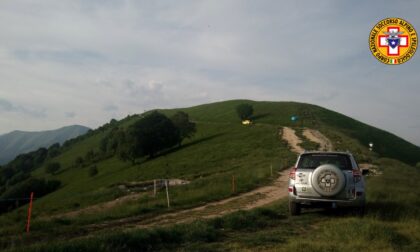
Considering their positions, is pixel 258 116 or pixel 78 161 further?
pixel 258 116

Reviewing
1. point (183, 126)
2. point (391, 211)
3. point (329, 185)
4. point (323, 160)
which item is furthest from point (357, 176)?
point (183, 126)

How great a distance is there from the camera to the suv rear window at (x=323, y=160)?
12.9 meters

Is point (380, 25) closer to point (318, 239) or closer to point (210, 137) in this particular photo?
point (318, 239)

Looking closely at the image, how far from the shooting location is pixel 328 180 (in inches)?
472

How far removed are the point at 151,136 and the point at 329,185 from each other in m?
75.0

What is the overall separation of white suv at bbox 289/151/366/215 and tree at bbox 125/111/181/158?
7180cm

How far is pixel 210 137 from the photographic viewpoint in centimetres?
9081

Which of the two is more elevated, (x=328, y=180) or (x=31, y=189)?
(x=328, y=180)

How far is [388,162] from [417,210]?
27629 millimetres

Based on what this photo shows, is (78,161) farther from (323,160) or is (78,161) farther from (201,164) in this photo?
(323,160)

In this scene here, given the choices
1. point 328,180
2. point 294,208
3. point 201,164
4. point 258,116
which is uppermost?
point 258,116

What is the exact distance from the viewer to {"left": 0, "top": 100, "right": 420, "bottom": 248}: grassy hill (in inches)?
604

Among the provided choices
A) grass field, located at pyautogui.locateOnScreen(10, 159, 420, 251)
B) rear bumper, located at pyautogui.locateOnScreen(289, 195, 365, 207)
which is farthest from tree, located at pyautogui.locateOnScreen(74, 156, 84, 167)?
rear bumper, located at pyautogui.locateOnScreen(289, 195, 365, 207)

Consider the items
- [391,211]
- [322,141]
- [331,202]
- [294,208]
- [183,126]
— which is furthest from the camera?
[183,126]
